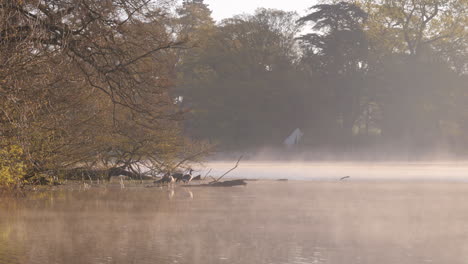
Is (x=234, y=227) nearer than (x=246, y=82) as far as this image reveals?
Yes

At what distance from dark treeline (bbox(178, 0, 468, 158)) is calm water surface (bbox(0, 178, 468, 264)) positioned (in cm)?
3702

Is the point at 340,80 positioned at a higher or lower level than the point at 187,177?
higher

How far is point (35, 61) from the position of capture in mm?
12500

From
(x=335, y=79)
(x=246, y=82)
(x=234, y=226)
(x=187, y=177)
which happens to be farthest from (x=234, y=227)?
(x=246, y=82)

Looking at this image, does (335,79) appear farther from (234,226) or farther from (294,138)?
(234,226)

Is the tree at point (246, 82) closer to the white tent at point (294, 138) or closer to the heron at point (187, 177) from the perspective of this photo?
the white tent at point (294, 138)

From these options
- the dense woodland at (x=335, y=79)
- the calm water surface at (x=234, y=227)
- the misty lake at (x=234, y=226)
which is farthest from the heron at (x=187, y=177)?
the dense woodland at (x=335, y=79)

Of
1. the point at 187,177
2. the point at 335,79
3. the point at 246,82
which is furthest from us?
the point at 246,82

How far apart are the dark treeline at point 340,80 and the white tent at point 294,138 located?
0.47m

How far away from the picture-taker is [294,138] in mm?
59469

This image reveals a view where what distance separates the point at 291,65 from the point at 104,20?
48.7 meters

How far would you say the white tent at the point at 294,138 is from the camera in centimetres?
5897

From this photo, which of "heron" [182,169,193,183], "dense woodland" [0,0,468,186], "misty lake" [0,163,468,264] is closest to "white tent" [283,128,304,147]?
"dense woodland" [0,0,468,186]

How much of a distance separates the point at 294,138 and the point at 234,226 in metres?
45.6
